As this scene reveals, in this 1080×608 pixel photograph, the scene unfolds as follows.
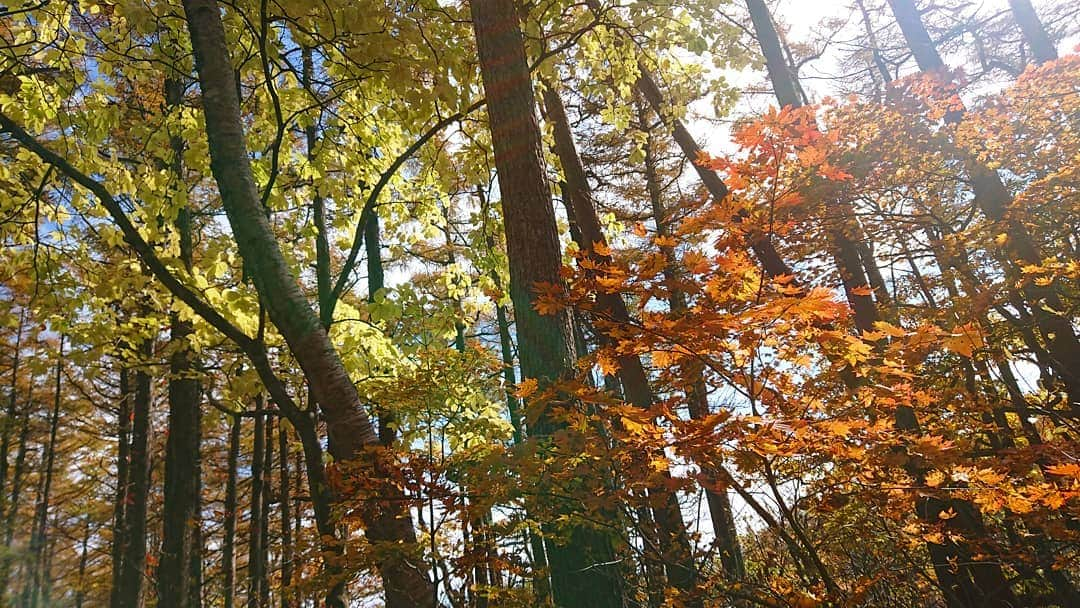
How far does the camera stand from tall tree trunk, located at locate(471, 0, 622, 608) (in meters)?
2.53

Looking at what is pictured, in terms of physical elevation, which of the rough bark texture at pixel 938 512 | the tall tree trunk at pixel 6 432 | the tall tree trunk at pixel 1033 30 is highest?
the tall tree trunk at pixel 1033 30

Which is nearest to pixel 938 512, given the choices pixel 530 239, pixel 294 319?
pixel 530 239

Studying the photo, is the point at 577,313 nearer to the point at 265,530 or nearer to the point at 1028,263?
the point at 1028,263

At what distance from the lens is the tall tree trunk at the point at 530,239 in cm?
253

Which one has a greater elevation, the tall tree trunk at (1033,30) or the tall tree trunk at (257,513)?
the tall tree trunk at (1033,30)

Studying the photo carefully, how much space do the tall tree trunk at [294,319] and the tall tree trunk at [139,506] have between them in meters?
3.91

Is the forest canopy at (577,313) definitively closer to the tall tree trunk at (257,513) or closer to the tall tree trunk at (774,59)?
the tall tree trunk at (774,59)

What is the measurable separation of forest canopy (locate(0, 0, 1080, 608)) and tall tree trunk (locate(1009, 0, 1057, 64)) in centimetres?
421

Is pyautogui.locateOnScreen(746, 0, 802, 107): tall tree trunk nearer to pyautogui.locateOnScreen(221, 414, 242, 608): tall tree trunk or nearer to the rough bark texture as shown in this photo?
the rough bark texture

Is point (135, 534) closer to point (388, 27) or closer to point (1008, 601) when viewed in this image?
point (388, 27)

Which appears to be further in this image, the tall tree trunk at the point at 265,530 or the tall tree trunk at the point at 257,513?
the tall tree trunk at the point at 257,513

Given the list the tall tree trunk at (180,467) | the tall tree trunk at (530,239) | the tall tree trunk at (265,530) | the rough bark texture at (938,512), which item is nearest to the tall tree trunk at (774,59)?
the rough bark texture at (938,512)

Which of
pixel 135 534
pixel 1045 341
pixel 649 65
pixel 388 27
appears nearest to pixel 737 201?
pixel 388 27

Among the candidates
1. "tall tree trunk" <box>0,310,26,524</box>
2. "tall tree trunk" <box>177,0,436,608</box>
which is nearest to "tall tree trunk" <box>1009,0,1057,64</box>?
"tall tree trunk" <box>177,0,436,608</box>
